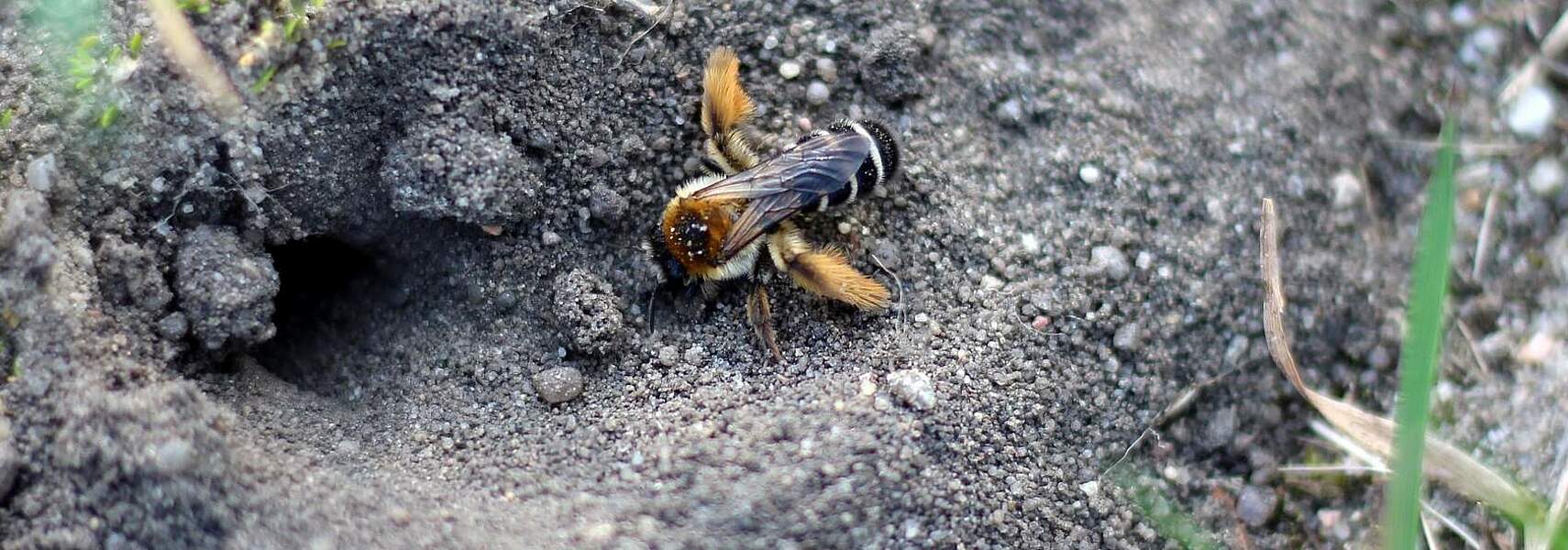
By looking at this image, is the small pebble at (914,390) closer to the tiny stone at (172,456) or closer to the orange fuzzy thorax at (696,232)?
the orange fuzzy thorax at (696,232)

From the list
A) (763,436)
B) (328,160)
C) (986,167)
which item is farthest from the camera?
(986,167)

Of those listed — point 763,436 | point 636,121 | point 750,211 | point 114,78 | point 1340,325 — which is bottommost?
point 1340,325

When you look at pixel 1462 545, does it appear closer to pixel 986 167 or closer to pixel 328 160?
pixel 986 167

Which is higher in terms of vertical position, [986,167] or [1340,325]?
[986,167]

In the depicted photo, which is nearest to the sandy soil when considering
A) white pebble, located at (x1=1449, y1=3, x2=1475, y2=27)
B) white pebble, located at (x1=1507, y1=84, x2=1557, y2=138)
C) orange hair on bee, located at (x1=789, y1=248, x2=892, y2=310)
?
orange hair on bee, located at (x1=789, y1=248, x2=892, y2=310)

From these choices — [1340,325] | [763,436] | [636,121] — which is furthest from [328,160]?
[1340,325]

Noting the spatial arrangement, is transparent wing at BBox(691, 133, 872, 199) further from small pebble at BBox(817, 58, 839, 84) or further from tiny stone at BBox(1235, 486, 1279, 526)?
tiny stone at BBox(1235, 486, 1279, 526)

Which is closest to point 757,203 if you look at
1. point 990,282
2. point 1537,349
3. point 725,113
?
point 725,113
